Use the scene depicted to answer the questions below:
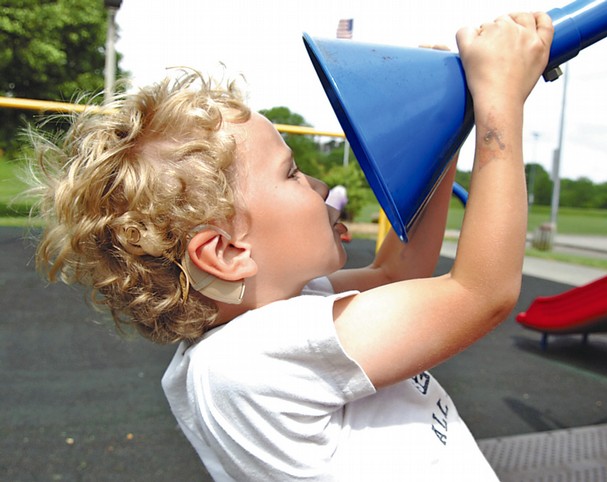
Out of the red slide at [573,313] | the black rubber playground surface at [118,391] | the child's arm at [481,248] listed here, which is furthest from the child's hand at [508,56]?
the red slide at [573,313]

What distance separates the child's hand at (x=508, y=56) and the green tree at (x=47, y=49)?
45.7 feet

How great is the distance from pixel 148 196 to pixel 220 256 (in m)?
0.11

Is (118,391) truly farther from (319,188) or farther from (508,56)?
(508,56)

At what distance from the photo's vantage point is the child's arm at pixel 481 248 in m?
0.60

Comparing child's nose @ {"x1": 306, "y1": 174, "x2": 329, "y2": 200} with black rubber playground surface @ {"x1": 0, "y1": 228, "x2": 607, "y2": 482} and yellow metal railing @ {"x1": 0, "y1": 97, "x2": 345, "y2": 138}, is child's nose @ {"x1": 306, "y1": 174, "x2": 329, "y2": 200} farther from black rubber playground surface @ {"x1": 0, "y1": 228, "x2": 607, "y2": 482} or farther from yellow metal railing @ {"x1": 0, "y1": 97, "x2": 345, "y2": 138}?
yellow metal railing @ {"x1": 0, "y1": 97, "x2": 345, "y2": 138}

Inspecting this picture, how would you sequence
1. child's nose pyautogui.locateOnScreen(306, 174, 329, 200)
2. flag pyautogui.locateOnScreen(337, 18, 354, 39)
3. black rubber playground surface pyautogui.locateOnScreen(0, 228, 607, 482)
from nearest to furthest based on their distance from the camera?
1. child's nose pyautogui.locateOnScreen(306, 174, 329, 200)
2. black rubber playground surface pyautogui.locateOnScreen(0, 228, 607, 482)
3. flag pyautogui.locateOnScreen(337, 18, 354, 39)

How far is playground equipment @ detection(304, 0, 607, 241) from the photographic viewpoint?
61 cm

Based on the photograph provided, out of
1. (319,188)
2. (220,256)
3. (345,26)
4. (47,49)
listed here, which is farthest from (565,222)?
(220,256)

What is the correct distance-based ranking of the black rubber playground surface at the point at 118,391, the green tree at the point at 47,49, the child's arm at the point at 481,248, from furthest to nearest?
1. the green tree at the point at 47,49
2. the black rubber playground surface at the point at 118,391
3. the child's arm at the point at 481,248

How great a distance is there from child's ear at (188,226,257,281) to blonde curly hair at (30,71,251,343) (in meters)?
0.02

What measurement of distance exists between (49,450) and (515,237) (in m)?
1.86

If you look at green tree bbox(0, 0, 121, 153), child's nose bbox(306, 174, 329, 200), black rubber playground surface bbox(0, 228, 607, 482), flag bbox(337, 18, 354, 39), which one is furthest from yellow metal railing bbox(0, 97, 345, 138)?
green tree bbox(0, 0, 121, 153)

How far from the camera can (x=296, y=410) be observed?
624mm

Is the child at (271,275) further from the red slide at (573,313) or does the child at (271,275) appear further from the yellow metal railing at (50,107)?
the red slide at (573,313)
